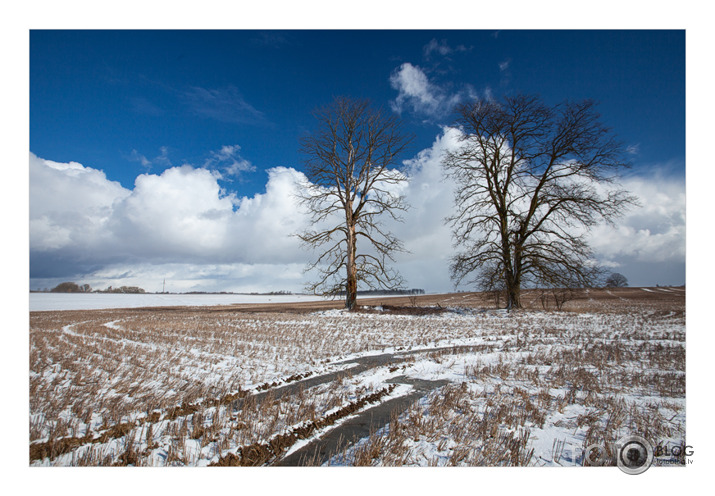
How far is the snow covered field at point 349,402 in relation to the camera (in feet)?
9.45

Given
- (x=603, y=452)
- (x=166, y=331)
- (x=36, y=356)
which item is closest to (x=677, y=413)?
(x=603, y=452)

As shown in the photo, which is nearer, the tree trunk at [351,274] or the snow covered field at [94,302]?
the tree trunk at [351,274]

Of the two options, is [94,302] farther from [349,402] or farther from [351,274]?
[349,402]

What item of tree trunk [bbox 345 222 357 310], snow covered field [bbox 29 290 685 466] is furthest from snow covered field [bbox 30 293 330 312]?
tree trunk [bbox 345 222 357 310]

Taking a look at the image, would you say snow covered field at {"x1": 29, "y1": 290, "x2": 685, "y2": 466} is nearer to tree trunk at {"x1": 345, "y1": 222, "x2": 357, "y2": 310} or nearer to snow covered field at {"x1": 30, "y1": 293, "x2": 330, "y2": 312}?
snow covered field at {"x1": 30, "y1": 293, "x2": 330, "y2": 312}

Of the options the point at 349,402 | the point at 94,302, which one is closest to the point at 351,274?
the point at 349,402

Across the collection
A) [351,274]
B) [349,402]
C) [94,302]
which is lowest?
[94,302]

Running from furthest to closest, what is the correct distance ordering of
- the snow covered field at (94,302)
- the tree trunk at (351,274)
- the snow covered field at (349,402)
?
the snow covered field at (94,302) → the tree trunk at (351,274) → the snow covered field at (349,402)

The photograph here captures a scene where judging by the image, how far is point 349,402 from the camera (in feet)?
13.9

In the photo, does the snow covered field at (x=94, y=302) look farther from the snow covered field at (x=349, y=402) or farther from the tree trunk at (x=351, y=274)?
the tree trunk at (x=351, y=274)

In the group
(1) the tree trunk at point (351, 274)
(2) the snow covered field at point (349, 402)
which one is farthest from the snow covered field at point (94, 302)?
(1) the tree trunk at point (351, 274)

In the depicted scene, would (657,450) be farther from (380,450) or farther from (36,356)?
(36,356)

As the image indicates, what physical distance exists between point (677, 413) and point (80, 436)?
6785 mm

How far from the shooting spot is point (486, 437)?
3.08 meters
